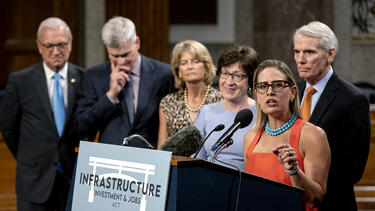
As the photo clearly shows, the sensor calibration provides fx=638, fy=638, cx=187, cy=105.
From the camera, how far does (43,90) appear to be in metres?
4.07

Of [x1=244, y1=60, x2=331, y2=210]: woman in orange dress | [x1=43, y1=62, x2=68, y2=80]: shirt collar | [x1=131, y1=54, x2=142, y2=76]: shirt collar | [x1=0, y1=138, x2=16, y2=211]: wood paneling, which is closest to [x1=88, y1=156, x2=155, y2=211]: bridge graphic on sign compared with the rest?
[x1=244, y1=60, x2=331, y2=210]: woman in orange dress

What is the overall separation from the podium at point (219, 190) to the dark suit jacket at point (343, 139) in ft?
2.01

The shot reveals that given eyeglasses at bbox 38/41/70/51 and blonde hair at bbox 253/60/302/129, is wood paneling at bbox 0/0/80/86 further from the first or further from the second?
blonde hair at bbox 253/60/302/129

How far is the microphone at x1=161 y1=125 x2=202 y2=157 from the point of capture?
2455 mm

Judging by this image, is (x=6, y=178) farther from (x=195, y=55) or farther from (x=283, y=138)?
(x=283, y=138)

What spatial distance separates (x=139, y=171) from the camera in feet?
7.27

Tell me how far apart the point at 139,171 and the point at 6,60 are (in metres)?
5.48

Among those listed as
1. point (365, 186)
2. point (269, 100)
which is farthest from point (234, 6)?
point (269, 100)

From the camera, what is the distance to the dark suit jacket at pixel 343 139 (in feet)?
9.56

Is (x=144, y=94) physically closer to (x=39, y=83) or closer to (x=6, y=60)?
(x=39, y=83)

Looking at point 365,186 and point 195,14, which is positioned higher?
point 195,14

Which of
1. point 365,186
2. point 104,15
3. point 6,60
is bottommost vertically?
point 365,186

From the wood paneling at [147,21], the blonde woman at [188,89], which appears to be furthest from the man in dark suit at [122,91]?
the wood paneling at [147,21]

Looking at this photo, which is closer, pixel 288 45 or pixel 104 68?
pixel 104 68
